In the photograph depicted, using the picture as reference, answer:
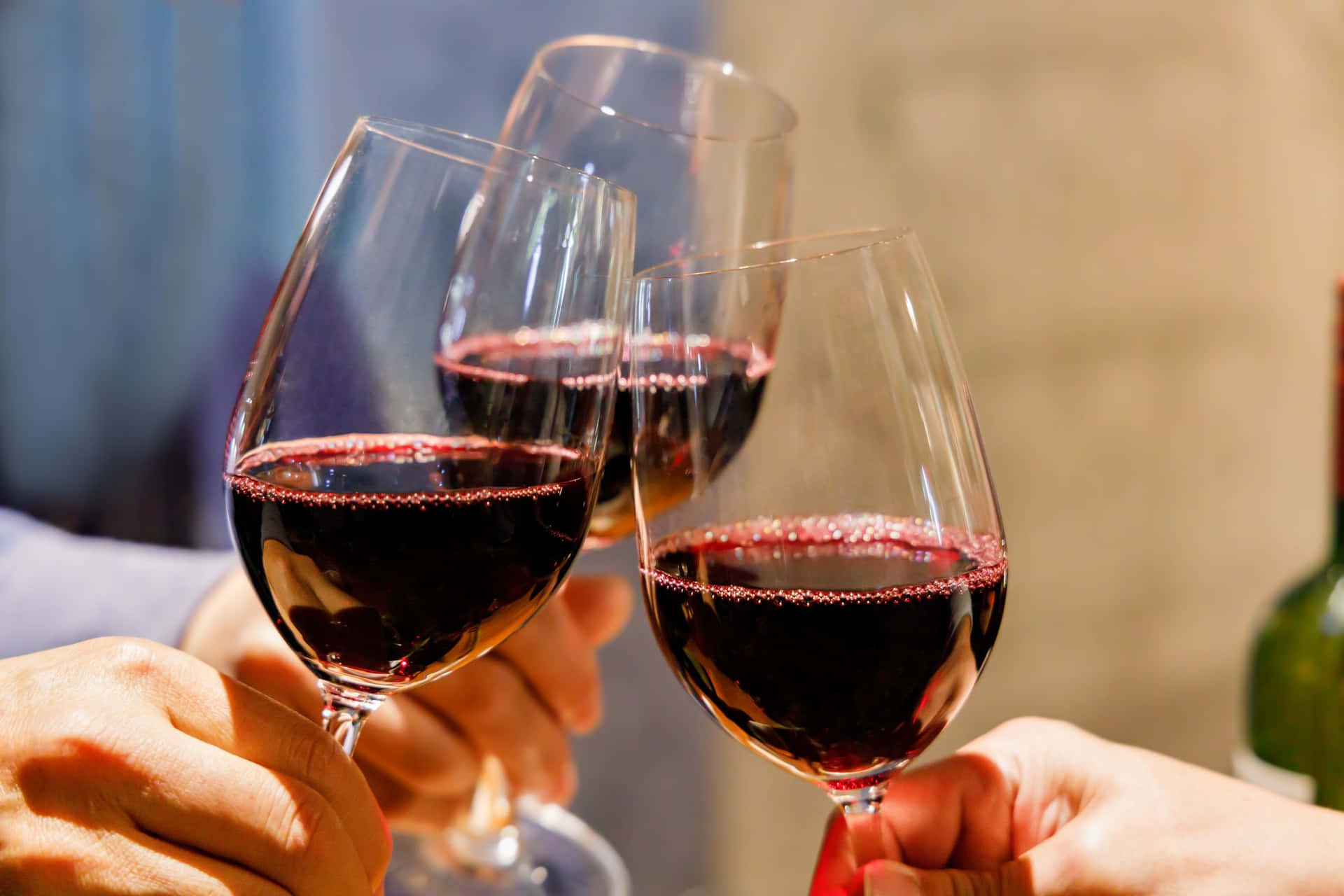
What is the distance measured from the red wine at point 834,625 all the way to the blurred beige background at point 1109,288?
1.05 m

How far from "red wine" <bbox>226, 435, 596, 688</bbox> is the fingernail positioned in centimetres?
18

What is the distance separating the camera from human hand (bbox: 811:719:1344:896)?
1.65 feet

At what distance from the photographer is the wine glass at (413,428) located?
445 millimetres

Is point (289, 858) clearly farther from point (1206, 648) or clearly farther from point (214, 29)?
point (1206, 648)

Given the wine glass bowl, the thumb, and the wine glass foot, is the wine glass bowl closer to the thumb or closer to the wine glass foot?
the thumb

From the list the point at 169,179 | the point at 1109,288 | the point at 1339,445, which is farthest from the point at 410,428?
the point at 1109,288

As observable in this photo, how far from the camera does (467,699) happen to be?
813mm

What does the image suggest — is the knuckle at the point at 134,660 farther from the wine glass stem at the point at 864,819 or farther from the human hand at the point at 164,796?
the wine glass stem at the point at 864,819

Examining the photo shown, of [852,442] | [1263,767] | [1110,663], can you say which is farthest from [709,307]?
[1110,663]

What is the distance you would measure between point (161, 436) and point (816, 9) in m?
1.09

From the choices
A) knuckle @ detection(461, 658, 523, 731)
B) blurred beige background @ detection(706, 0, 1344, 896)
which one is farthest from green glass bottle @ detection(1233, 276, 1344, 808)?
blurred beige background @ detection(706, 0, 1344, 896)

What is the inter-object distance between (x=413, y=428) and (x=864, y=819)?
0.26 metres

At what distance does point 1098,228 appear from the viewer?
167 cm

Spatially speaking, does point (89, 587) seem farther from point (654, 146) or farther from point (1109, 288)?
point (1109, 288)
